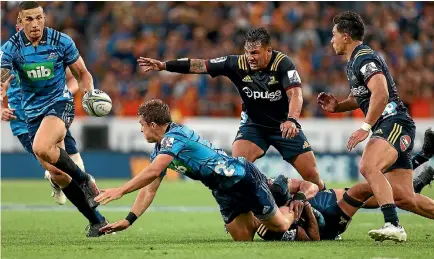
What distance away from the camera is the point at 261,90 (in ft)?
34.9

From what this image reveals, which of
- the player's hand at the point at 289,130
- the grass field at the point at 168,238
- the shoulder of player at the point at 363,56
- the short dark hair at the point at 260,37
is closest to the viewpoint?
the grass field at the point at 168,238

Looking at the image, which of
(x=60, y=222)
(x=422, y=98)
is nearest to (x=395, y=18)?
(x=422, y=98)

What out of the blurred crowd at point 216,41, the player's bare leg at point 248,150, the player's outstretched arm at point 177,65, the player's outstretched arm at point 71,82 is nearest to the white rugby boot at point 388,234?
the player's bare leg at point 248,150

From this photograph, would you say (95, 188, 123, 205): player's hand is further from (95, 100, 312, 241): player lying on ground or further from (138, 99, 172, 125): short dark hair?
(138, 99, 172, 125): short dark hair

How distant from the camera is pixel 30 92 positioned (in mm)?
10531

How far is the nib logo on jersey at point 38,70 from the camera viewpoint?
10398 mm

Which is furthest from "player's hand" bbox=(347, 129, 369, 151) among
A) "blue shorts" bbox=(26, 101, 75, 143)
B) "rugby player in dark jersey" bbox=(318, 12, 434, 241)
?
"blue shorts" bbox=(26, 101, 75, 143)

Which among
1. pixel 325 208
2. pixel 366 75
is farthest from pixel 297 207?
pixel 366 75

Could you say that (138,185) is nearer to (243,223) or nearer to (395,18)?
(243,223)

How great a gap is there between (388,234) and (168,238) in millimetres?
2462

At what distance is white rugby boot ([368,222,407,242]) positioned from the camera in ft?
28.3

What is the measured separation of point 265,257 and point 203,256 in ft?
1.80

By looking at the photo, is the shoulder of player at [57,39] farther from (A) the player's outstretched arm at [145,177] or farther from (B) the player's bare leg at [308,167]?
(B) the player's bare leg at [308,167]

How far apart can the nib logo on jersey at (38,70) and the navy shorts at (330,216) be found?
334cm
